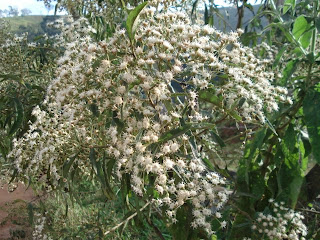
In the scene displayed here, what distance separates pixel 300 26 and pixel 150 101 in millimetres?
Answer: 689

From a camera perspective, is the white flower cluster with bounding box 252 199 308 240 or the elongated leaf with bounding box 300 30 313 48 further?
the white flower cluster with bounding box 252 199 308 240

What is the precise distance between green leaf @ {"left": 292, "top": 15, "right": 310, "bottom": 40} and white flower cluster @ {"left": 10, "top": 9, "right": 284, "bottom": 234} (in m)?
0.21

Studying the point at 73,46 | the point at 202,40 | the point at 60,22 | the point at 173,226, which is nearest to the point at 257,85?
the point at 202,40

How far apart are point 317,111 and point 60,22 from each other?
211 centimetres

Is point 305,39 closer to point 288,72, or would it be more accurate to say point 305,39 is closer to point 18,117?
point 288,72

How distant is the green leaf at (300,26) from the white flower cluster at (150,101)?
213mm

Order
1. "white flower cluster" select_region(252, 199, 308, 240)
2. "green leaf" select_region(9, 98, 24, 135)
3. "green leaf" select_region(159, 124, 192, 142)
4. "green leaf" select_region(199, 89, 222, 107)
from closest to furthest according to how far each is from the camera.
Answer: "green leaf" select_region(159, 124, 192, 142) → "green leaf" select_region(199, 89, 222, 107) → "white flower cluster" select_region(252, 199, 308, 240) → "green leaf" select_region(9, 98, 24, 135)

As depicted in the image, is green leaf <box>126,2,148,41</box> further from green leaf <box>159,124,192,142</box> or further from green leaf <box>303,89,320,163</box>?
green leaf <box>303,89,320,163</box>

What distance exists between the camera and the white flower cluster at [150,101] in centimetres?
115

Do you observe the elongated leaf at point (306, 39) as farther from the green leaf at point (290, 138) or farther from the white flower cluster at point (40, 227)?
the white flower cluster at point (40, 227)

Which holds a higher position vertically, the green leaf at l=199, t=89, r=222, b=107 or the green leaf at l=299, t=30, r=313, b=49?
the green leaf at l=299, t=30, r=313, b=49

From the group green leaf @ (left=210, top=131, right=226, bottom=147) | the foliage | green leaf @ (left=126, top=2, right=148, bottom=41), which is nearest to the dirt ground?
the foliage

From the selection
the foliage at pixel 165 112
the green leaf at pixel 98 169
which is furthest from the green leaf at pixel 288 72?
the green leaf at pixel 98 169

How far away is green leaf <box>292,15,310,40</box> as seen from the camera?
4.61 ft
